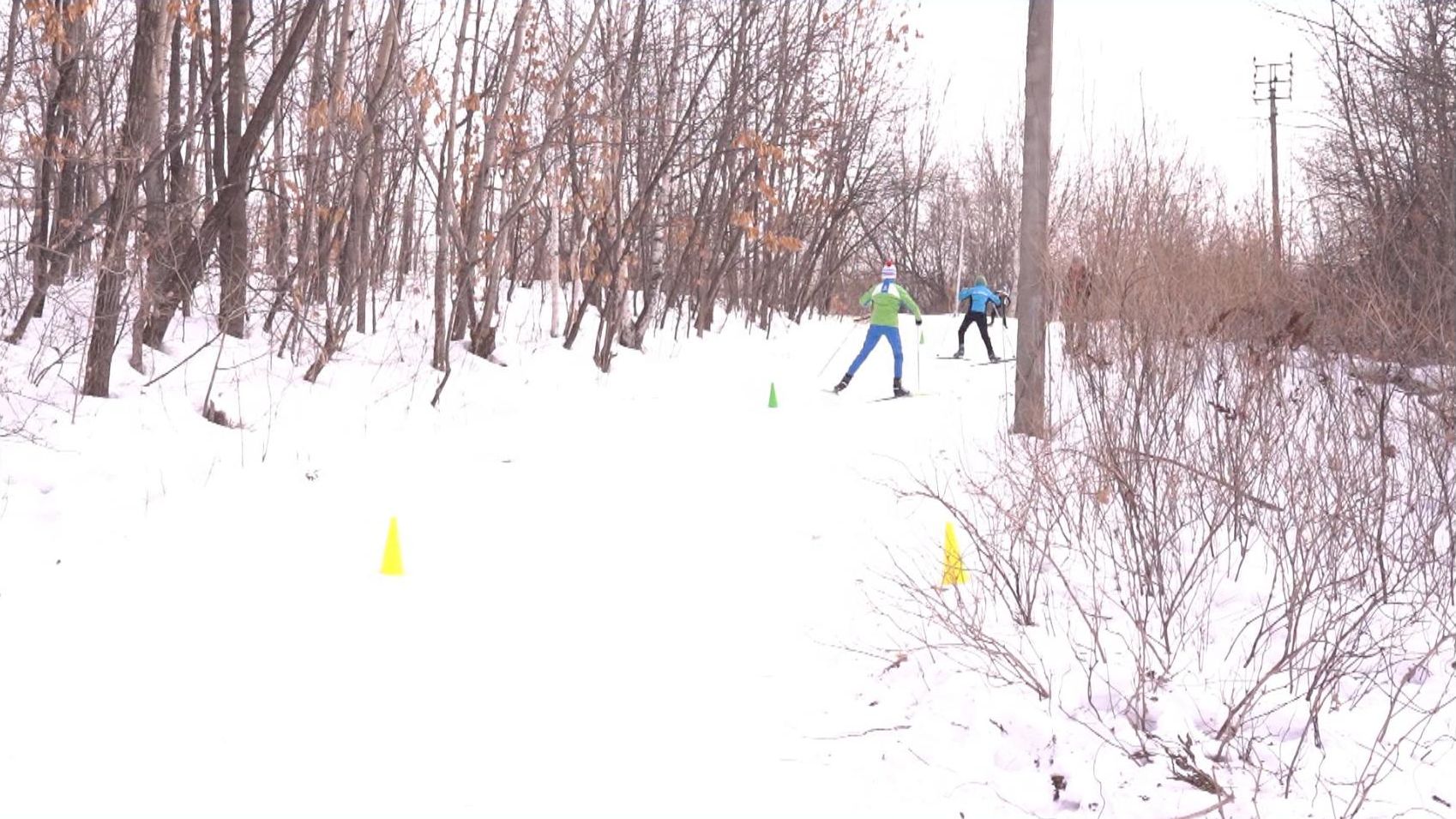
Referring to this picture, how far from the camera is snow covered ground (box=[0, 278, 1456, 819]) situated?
335 centimetres

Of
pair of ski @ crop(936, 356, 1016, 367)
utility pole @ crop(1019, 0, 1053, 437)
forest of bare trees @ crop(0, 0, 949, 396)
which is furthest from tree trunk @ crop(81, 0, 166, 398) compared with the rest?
pair of ski @ crop(936, 356, 1016, 367)

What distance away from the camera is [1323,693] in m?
3.65

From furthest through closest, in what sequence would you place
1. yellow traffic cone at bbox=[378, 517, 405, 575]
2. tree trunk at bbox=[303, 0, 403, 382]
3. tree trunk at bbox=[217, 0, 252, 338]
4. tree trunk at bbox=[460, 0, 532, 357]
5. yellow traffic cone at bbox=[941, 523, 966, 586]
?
tree trunk at bbox=[460, 0, 532, 357] < tree trunk at bbox=[303, 0, 403, 382] < tree trunk at bbox=[217, 0, 252, 338] < yellow traffic cone at bbox=[378, 517, 405, 575] < yellow traffic cone at bbox=[941, 523, 966, 586]

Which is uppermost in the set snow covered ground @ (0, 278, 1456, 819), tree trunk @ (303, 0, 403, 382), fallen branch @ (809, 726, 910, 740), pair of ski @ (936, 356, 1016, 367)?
tree trunk @ (303, 0, 403, 382)

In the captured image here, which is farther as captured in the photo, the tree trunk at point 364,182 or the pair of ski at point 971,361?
the pair of ski at point 971,361

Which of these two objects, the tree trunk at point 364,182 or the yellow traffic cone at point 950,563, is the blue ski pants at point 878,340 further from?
the yellow traffic cone at point 950,563

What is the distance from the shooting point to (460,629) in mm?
4746

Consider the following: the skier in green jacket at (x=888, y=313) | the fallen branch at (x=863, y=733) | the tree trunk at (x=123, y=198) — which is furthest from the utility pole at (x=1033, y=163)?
the tree trunk at (x=123, y=198)

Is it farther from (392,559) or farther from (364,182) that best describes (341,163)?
(392,559)

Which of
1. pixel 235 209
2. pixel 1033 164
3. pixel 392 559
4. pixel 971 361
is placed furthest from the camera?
pixel 971 361

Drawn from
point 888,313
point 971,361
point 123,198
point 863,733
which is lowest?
point 863,733

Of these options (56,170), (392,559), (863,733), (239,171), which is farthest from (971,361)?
(863,733)

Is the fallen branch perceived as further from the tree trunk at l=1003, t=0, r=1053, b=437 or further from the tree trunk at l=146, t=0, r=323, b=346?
the tree trunk at l=146, t=0, r=323, b=346

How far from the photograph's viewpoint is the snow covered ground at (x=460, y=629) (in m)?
3.35
